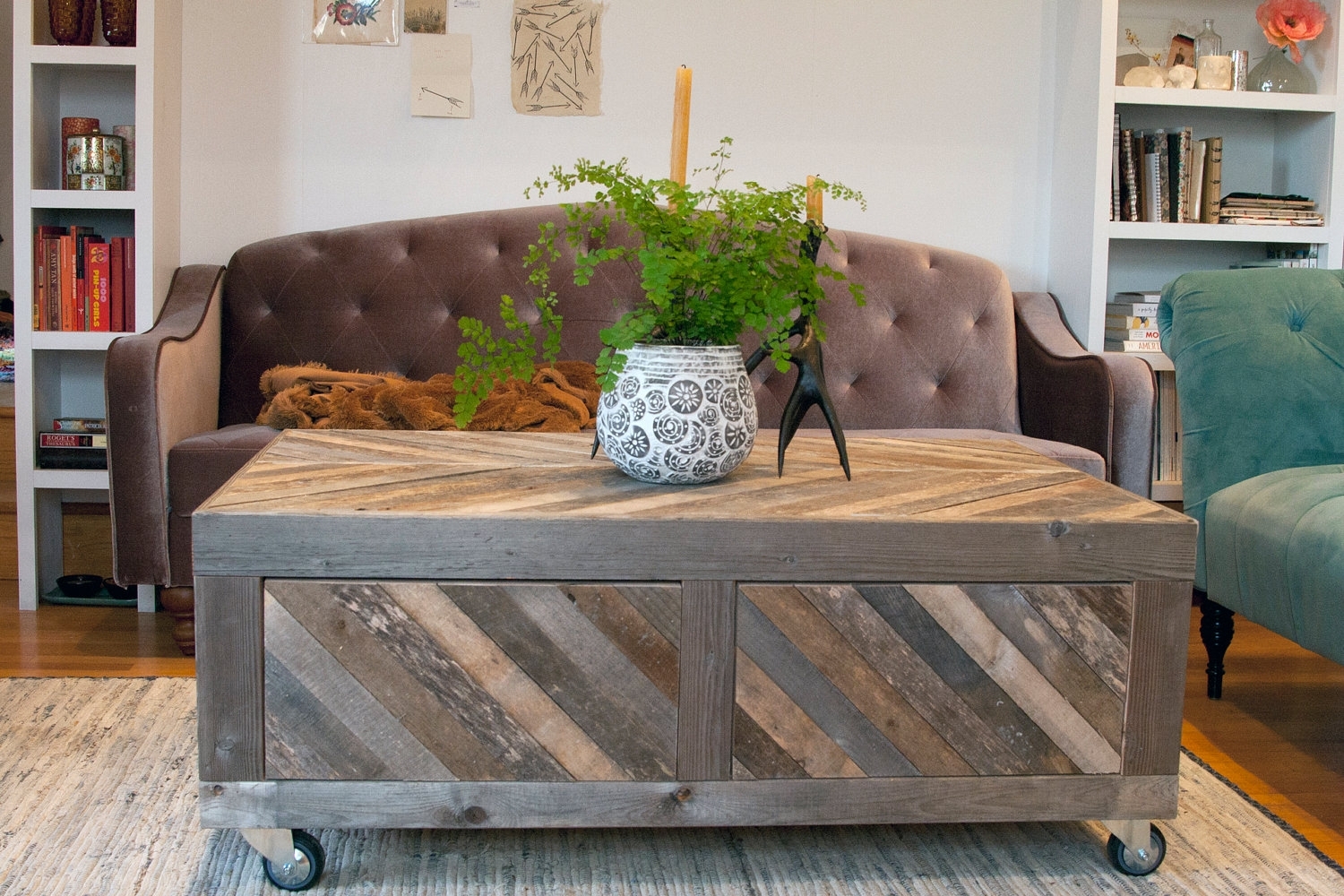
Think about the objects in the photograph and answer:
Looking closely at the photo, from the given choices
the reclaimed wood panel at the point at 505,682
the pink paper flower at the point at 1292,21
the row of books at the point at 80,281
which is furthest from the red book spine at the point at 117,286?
the pink paper flower at the point at 1292,21

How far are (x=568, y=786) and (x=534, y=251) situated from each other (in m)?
Answer: 0.71

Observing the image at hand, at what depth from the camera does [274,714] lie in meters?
1.44

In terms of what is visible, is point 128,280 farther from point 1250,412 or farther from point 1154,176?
point 1154,176

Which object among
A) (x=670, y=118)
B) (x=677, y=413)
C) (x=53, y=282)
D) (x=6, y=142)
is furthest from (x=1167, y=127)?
(x=6, y=142)

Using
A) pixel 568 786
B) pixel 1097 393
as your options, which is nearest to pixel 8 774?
pixel 568 786

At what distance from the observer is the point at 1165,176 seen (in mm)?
3158

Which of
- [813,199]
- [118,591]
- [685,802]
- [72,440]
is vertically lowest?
[118,591]

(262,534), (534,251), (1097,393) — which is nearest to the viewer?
(262,534)

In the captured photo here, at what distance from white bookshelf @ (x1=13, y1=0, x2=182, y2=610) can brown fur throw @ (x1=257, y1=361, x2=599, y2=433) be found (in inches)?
18.6

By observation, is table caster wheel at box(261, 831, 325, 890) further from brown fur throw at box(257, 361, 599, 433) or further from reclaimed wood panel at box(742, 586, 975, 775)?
brown fur throw at box(257, 361, 599, 433)

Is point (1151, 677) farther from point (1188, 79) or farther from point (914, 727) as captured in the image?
point (1188, 79)

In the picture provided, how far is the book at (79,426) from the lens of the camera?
289 cm

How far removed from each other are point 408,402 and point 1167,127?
7.27ft

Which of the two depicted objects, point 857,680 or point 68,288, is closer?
point 857,680
